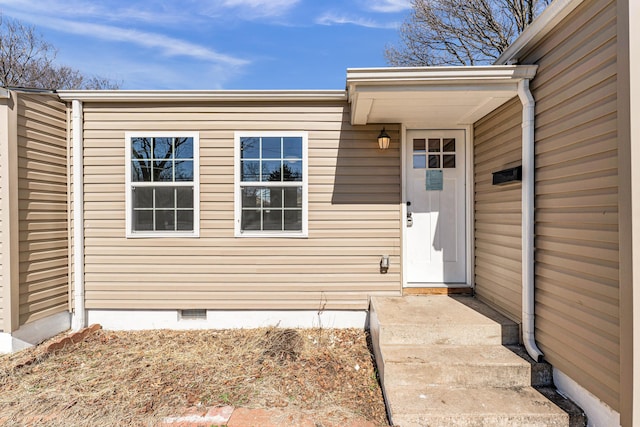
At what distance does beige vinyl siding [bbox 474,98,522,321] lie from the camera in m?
2.92

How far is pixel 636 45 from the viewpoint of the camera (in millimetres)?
1765

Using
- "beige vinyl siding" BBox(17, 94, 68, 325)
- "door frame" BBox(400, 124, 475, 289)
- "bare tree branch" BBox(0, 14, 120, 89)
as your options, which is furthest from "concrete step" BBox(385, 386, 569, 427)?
"bare tree branch" BBox(0, 14, 120, 89)

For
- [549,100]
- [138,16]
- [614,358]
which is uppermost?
[138,16]

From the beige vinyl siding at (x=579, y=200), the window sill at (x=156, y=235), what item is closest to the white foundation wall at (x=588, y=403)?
the beige vinyl siding at (x=579, y=200)

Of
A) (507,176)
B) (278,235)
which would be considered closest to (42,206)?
(278,235)

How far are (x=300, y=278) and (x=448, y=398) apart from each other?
1997 mm

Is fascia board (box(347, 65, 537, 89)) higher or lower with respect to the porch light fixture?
higher

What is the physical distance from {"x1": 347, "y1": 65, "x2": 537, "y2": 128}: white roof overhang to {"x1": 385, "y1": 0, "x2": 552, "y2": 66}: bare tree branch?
7.29 m

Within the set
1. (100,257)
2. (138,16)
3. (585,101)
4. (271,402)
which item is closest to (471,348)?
(271,402)

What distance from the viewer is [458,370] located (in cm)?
253

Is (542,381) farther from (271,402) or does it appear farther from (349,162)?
(349,162)

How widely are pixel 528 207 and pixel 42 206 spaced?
16.7 ft

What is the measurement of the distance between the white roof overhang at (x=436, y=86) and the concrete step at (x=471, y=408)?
8.50 feet

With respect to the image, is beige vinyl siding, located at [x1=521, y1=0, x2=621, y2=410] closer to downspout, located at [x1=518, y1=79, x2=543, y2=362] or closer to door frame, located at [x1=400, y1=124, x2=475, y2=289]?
downspout, located at [x1=518, y1=79, x2=543, y2=362]
